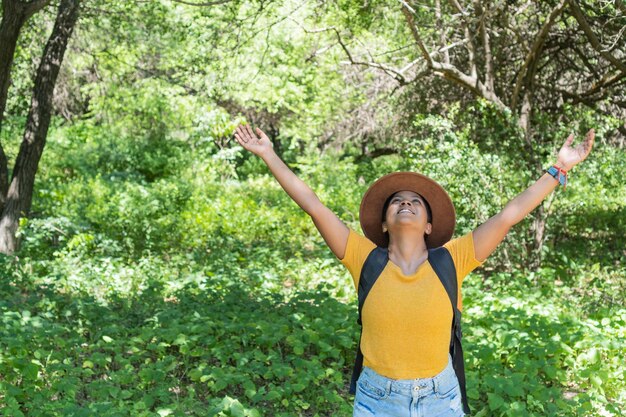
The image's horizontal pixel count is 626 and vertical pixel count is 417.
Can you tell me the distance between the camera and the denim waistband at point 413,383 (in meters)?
2.80

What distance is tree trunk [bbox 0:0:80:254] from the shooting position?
32.9ft

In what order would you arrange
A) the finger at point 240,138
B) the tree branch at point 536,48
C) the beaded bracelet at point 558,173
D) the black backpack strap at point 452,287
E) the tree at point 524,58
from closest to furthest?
the black backpack strap at point 452,287
the beaded bracelet at point 558,173
the finger at point 240,138
the tree branch at point 536,48
the tree at point 524,58

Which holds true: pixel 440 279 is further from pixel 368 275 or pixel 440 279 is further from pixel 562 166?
pixel 562 166

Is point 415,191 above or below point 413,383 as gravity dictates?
above

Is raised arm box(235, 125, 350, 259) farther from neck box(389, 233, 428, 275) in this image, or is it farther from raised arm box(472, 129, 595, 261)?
raised arm box(472, 129, 595, 261)

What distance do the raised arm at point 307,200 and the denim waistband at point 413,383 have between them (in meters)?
0.51

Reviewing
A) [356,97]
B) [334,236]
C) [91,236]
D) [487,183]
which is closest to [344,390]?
[334,236]

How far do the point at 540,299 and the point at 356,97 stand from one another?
940 cm

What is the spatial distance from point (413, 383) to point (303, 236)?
10134 millimetres

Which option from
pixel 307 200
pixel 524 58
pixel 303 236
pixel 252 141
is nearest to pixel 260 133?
pixel 252 141

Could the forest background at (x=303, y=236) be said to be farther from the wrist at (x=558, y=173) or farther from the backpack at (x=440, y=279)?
the wrist at (x=558, y=173)

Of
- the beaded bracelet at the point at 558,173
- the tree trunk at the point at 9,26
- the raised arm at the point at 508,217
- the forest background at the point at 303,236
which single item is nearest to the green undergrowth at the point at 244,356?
the forest background at the point at 303,236

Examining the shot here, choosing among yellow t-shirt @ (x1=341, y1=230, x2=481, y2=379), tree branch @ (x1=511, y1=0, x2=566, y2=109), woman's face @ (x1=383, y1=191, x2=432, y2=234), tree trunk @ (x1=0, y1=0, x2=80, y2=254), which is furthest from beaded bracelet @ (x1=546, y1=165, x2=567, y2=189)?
tree trunk @ (x1=0, y1=0, x2=80, y2=254)

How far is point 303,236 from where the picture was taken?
12.9 metres
